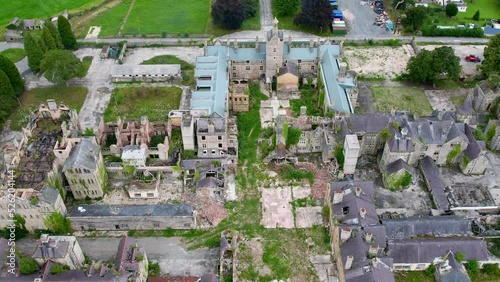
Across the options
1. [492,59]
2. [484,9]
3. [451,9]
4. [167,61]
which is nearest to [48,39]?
[167,61]

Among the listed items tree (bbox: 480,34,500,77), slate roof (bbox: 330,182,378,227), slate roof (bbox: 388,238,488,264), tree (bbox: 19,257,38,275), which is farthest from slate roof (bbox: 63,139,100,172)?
tree (bbox: 480,34,500,77)

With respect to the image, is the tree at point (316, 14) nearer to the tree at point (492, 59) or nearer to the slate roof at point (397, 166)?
the tree at point (492, 59)

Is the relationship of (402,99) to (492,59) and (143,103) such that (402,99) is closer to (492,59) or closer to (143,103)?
(492,59)

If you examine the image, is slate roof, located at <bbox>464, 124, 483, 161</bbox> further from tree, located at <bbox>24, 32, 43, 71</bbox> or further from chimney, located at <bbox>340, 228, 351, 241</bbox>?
tree, located at <bbox>24, 32, 43, 71</bbox>

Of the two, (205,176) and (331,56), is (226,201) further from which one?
(331,56)

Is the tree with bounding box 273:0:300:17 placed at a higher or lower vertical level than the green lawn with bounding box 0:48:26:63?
higher
